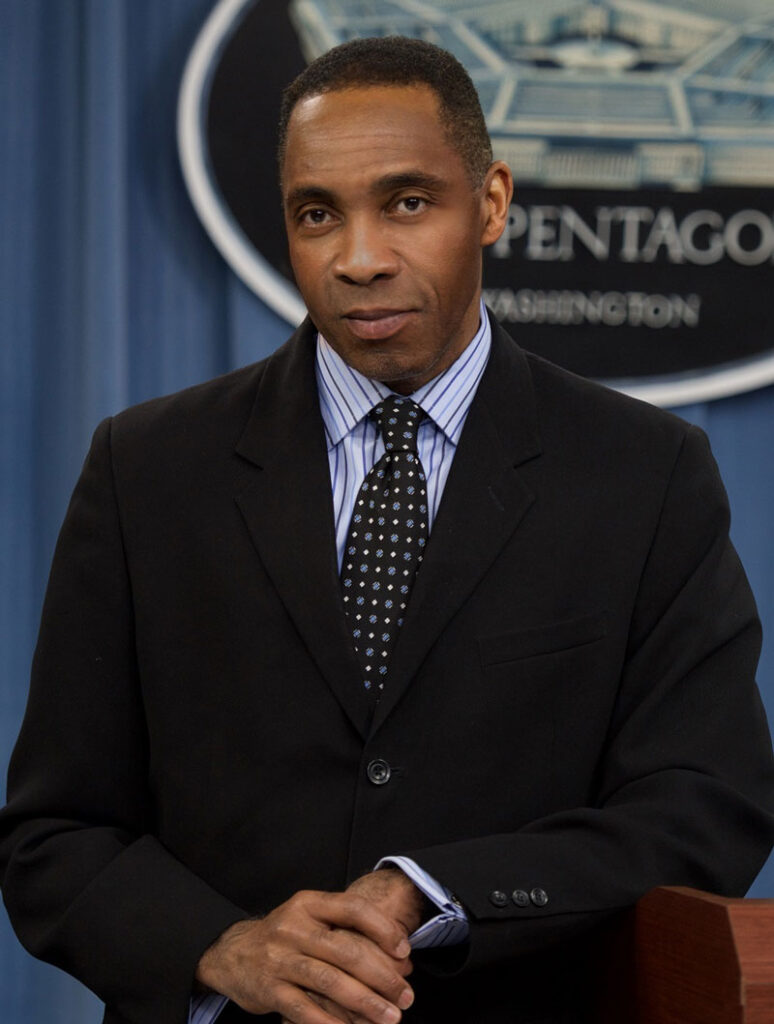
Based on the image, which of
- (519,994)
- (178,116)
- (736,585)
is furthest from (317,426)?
(178,116)

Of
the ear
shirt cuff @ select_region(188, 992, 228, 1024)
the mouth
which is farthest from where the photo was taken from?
the ear

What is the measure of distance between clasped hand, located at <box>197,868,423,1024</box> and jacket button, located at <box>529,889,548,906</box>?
3.2 inches

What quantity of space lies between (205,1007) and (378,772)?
8.6 inches

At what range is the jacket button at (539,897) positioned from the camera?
1166mm

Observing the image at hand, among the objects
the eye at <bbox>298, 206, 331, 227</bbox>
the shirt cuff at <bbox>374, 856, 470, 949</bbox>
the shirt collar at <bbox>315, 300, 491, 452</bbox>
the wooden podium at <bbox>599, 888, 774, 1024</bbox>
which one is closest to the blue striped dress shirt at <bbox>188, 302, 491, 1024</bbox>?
the shirt collar at <bbox>315, 300, 491, 452</bbox>

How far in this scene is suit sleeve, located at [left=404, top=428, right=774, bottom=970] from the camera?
1.18 meters

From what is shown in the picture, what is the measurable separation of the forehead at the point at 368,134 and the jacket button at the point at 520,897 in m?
0.58

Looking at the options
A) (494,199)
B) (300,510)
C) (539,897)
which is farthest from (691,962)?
(494,199)

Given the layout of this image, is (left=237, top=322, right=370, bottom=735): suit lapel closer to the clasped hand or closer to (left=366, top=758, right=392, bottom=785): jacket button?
(left=366, top=758, right=392, bottom=785): jacket button

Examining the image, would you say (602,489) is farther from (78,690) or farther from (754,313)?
(754,313)

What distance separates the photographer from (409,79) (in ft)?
4.42

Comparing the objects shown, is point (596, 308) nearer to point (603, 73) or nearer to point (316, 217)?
point (603, 73)

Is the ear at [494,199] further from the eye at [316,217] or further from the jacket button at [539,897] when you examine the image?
the jacket button at [539,897]

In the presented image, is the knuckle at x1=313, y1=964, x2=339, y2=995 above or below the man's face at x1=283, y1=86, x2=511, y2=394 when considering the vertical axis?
below
